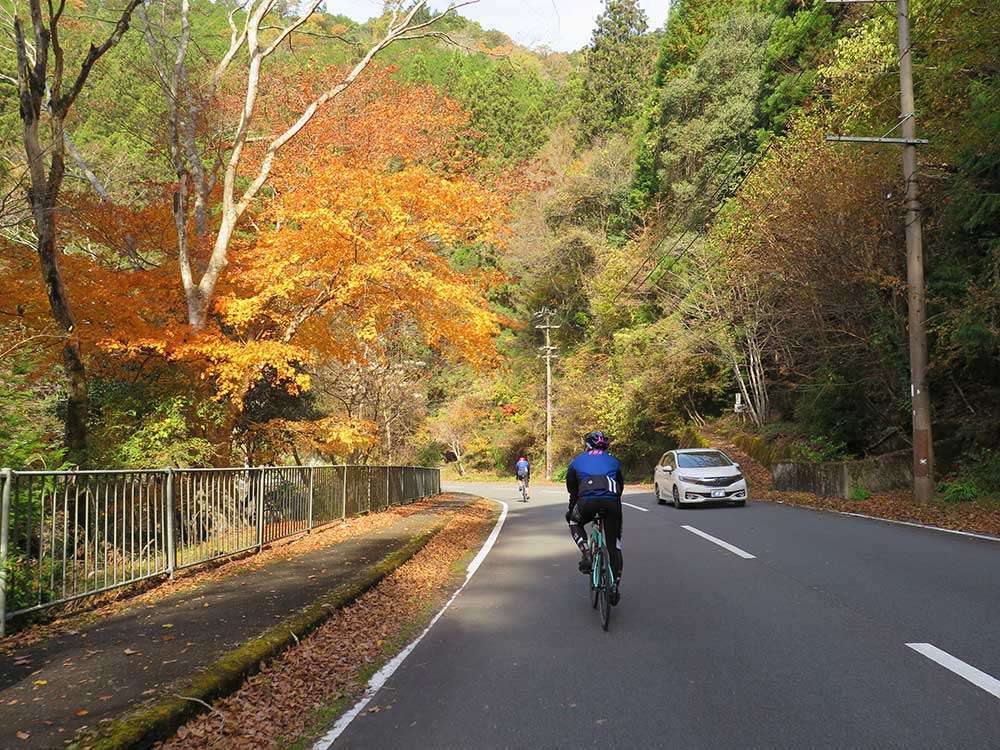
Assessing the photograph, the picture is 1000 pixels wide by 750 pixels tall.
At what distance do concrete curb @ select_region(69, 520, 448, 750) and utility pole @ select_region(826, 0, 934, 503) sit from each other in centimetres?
1245

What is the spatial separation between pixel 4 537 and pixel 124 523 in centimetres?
208

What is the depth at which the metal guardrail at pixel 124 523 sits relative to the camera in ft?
21.9

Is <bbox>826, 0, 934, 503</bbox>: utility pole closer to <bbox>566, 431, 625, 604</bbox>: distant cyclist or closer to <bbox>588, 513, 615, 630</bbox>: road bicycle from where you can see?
<bbox>566, 431, 625, 604</bbox>: distant cyclist

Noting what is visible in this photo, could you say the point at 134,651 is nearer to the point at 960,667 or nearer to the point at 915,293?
the point at 960,667

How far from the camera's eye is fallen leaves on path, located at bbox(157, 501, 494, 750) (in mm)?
4559

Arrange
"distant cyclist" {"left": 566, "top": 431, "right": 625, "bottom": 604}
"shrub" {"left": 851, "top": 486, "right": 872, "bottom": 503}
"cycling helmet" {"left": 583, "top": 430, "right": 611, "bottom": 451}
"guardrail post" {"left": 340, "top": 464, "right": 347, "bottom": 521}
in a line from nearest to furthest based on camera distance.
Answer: "distant cyclist" {"left": 566, "top": 431, "right": 625, "bottom": 604} < "cycling helmet" {"left": 583, "top": 430, "right": 611, "bottom": 451} < "guardrail post" {"left": 340, "top": 464, "right": 347, "bottom": 521} < "shrub" {"left": 851, "top": 486, "right": 872, "bottom": 503}

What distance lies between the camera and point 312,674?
579cm

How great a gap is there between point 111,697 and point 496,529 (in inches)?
472

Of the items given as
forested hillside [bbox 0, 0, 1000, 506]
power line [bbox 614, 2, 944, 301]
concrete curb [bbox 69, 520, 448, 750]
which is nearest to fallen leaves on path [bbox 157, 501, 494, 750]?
concrete curb [bbox 69, 520, 448, 750]

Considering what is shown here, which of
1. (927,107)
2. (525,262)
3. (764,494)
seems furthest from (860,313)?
(525,262)

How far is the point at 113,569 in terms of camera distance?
796 cm

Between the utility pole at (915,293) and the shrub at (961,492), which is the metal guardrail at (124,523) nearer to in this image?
the utility pole at (915,293)

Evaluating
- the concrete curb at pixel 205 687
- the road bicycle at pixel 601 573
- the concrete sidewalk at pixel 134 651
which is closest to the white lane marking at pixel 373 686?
the concrete curb at pixel 205 687

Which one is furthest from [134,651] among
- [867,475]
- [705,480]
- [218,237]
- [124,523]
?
[867,475]
